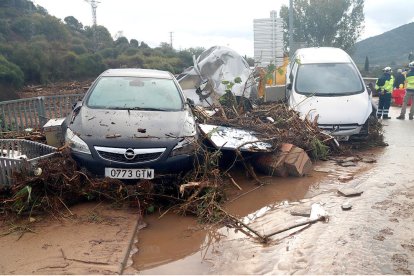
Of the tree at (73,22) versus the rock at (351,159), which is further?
the tree at (73,22)

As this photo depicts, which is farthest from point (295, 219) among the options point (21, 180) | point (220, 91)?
point (220, 91)

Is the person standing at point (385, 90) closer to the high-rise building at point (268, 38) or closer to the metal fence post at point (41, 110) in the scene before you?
the high-rise building at point (268, 38)

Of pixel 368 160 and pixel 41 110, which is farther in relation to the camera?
pixel 41 110

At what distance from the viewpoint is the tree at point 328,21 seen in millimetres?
40509

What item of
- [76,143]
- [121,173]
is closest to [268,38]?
[76,143]

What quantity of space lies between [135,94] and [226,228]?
2.79 metres

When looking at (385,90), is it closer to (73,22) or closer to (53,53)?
(53,53)

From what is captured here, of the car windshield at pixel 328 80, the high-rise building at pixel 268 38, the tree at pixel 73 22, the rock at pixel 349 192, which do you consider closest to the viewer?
the rock at pixel 349 192

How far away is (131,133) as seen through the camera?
5.07 m

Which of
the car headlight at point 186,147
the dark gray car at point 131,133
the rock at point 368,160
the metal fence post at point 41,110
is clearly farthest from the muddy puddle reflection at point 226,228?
the metal fence post at point 41,110

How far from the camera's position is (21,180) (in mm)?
4746

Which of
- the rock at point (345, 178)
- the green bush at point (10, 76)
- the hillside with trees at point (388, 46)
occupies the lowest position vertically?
the rock at point (345, 178)

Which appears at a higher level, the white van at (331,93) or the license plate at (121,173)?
the white van at (331,93)

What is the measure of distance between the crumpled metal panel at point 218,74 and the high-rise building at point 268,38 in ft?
20.6
